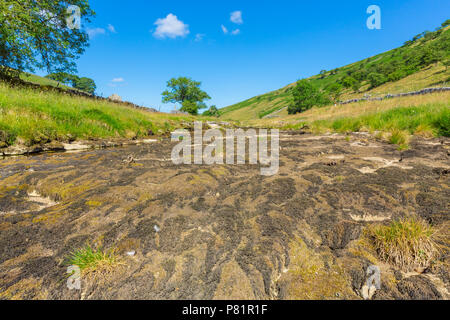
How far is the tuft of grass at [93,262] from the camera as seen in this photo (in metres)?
1.42

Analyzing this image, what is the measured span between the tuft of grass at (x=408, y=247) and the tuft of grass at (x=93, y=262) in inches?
89.5

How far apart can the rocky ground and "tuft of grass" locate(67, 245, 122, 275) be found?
0.18ft

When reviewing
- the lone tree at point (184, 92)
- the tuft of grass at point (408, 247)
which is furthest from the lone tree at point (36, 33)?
the lone tree at point (184, 92)

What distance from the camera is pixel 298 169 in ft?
12.5

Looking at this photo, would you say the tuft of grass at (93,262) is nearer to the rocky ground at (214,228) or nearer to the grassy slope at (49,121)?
the rocky ground at (214,228)

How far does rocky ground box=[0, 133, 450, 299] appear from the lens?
1335 millimetres

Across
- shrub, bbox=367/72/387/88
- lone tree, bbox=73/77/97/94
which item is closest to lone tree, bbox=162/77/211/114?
lone tree, bbox=73/77/97/94

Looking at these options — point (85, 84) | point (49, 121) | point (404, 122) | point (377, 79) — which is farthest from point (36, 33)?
A: point (377, 79)

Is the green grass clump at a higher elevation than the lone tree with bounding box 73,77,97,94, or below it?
below

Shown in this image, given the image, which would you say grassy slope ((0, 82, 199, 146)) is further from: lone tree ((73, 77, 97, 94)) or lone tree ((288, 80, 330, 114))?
lone tree ((73, 77, 97, 94))

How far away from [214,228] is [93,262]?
3.54 feet

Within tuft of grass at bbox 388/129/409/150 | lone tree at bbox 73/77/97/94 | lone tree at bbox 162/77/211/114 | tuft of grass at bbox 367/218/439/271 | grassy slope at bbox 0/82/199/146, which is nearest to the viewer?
tuft of grass at bbox 367/218/439/271

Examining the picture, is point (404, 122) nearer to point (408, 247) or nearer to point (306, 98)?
point (408, 247)
